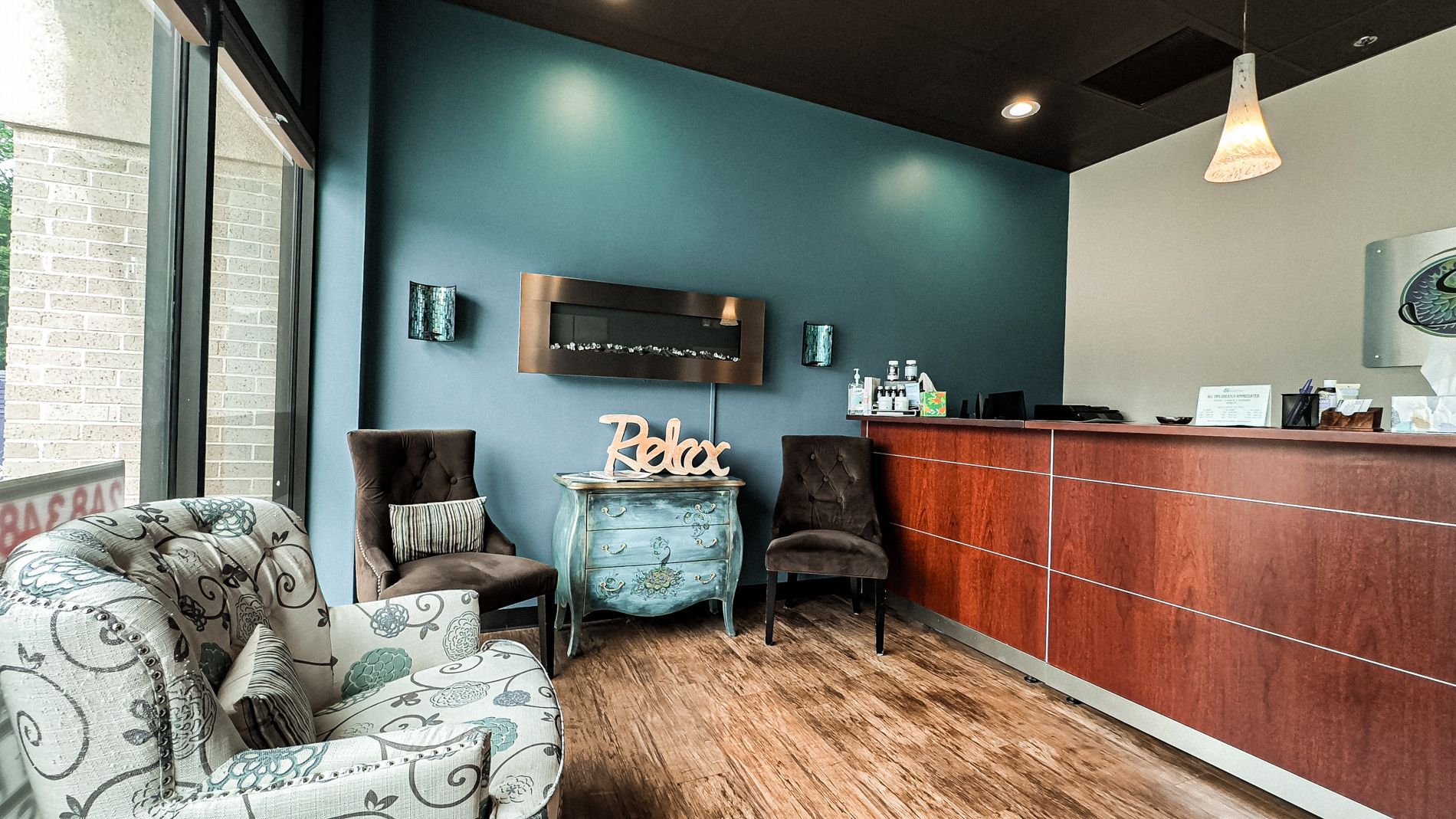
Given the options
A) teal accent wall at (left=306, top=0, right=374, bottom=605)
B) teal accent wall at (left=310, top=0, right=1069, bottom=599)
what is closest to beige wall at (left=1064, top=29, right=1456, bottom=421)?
teal accent wall at (left=310, top=0, right=1069, bottom=599)

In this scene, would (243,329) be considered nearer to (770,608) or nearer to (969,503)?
(770,608)

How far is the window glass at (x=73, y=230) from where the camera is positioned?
1150 millimetres

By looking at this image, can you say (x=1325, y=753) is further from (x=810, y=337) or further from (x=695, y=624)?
(x=810, y=337)

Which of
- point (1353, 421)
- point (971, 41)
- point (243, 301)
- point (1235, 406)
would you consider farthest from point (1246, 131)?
point (243, 301)

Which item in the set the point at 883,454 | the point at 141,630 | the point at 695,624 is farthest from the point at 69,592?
the point at 883,454

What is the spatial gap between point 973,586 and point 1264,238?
277 cm

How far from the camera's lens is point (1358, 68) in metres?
3.29

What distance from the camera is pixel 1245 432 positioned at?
1983mm

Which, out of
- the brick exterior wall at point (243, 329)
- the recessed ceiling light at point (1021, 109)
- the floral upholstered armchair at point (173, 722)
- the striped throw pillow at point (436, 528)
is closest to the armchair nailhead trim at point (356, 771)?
the floral upholstered armchair at point (173, 722)

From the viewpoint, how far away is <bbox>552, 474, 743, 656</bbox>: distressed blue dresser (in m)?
2.93

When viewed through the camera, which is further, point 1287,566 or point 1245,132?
point 1245,132

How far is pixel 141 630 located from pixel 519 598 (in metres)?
1.72

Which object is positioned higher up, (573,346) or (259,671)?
(573,346)

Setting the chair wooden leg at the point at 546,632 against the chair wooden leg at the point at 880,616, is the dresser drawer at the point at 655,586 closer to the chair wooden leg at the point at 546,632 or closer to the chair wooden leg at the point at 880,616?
the chair wooden leg at the point at 546,632
